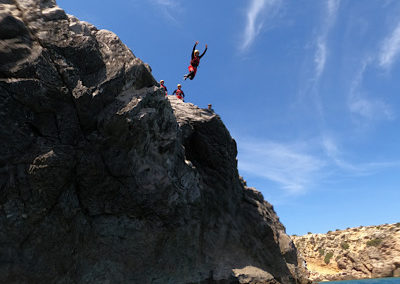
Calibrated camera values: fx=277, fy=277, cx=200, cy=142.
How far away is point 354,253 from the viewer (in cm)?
6656

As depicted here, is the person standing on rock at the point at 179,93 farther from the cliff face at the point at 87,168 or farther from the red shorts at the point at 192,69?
the cliff face at the point at 87,168

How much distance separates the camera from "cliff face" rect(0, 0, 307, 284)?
9.09 m

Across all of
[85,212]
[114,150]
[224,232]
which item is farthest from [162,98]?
[224,232]

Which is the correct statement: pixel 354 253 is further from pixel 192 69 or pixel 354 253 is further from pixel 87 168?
pixel 87 168

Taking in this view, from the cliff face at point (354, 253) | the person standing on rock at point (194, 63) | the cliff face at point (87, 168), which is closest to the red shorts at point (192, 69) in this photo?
the person standing on rock at point (194, 63)

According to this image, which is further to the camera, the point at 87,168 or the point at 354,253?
the point at 354,253

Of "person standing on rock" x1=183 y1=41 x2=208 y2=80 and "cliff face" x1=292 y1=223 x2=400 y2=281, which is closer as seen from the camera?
"person standing on rock" x1=183 y1=41 x2=208 y2=80

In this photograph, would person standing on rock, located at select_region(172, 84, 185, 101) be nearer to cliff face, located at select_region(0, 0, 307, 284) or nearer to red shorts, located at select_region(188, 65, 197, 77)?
red shorts, located at select_region(188, 65, 197, 77)

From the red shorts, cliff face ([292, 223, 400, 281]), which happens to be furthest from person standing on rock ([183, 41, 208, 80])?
cliff face ([292, 223, 400, 281])

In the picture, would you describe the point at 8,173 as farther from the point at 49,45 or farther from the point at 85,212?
the point at 49,45

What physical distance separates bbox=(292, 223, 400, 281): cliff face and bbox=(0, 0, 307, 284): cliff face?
198 feet

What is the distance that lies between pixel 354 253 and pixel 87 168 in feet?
243

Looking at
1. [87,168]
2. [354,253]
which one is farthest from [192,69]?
[354,253]

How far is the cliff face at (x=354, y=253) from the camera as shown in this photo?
2372 inches
